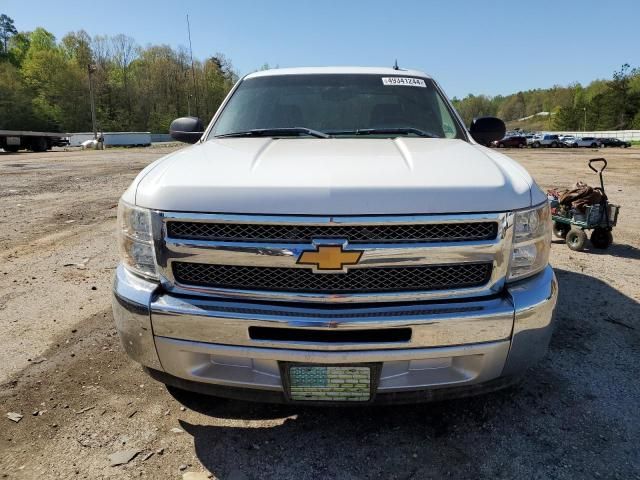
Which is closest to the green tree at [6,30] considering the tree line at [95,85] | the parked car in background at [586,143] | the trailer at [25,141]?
the tree line at [95,85]

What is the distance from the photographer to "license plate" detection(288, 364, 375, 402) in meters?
1.97

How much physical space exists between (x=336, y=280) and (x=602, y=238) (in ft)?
17.2

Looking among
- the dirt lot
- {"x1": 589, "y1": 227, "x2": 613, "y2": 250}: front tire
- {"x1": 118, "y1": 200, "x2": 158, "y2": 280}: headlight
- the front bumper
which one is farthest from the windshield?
{"x1": 589, "y1": 227, "x2": 613, "y2": 250}: front tire

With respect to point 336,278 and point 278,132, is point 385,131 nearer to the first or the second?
point 278,132

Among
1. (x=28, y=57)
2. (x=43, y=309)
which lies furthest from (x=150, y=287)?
(x=28, y=57)

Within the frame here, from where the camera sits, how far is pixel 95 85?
242ft

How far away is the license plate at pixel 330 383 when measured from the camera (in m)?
1.97

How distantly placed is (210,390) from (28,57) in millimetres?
95584

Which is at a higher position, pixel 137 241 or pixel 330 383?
pixel 137 241

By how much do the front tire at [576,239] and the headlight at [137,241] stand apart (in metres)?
5.52

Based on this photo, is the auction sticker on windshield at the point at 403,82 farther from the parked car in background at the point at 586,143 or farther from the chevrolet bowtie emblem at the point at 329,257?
the parked car in background at the point at 586,143

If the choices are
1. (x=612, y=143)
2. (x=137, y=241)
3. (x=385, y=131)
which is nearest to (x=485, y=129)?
(x=385, y=131)

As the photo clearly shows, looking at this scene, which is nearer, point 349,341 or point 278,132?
point 349,341

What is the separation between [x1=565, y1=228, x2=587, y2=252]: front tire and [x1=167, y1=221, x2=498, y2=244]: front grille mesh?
4669 mm
